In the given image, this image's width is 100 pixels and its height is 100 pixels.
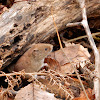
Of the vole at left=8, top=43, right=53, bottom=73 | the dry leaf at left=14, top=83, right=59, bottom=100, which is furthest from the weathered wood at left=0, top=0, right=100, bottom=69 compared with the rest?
the dry leaf at left=14, top=83, right=59, bottom=100

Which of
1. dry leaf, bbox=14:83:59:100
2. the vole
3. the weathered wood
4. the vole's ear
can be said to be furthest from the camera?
the vole's ear

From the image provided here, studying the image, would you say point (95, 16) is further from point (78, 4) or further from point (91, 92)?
point (91, 92)

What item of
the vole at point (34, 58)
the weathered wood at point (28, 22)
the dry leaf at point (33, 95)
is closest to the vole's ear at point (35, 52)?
the vole at point (34, 58)

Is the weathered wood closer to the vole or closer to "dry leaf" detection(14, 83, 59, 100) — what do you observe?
the vole

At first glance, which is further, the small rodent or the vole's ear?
the vole's ear

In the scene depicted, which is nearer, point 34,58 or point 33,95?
point 33,95

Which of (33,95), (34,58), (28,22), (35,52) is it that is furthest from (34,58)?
(33,95)

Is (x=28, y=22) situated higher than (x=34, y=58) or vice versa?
(x=28, y=22)

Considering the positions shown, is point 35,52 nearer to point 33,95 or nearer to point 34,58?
point 34,58
